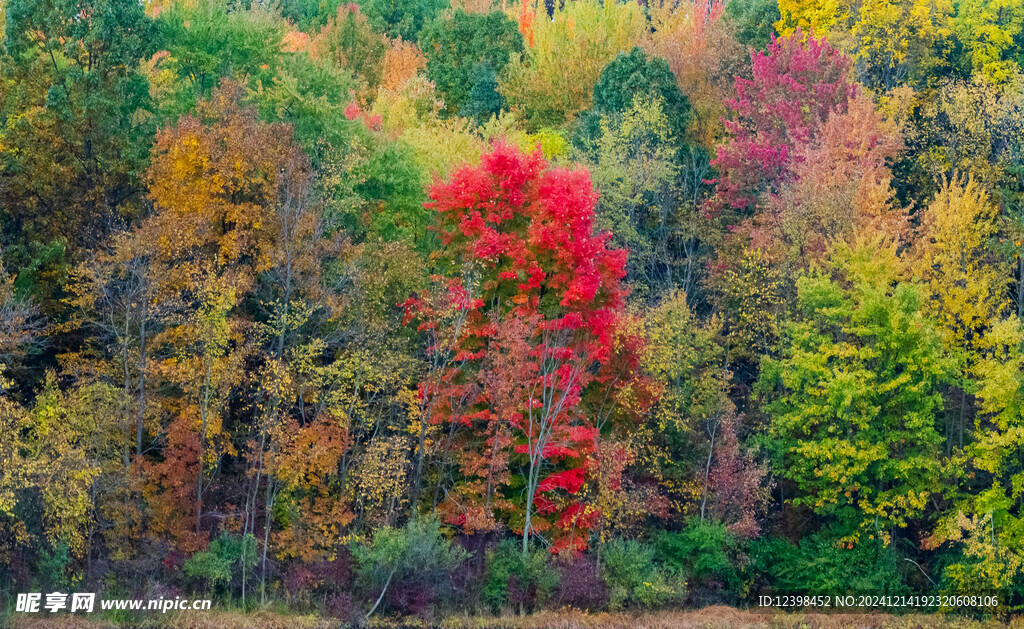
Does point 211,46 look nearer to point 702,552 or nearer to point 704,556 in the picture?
point 702,552

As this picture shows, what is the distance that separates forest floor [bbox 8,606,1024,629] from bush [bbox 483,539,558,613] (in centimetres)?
65

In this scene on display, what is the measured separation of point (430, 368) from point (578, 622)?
883 cm

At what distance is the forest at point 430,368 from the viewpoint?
3231 centimetres

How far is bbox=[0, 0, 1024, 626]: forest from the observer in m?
32.3

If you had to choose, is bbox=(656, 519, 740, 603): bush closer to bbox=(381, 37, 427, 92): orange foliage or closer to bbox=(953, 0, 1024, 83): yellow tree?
bbox=(953, 0, 1024, 83): yellow tree

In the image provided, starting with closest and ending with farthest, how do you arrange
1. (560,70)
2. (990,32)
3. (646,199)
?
1. (646,199)
2. (990,32)
3. (560,70)

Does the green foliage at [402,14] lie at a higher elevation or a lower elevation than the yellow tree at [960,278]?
higher

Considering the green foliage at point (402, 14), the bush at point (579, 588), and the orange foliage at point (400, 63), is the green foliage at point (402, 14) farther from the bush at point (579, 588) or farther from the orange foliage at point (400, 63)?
the bush at point (579, 588)

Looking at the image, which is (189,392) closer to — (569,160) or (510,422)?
(510,422)

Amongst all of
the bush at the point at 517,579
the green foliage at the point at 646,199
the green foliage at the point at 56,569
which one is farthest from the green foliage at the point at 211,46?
the bush at the point at 517,579

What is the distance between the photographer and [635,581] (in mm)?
34188

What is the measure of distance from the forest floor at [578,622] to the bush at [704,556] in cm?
106

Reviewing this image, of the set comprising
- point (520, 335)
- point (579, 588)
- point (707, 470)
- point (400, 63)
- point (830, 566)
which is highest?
point (400, 63)

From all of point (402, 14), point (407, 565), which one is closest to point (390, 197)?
point (407, 565)
